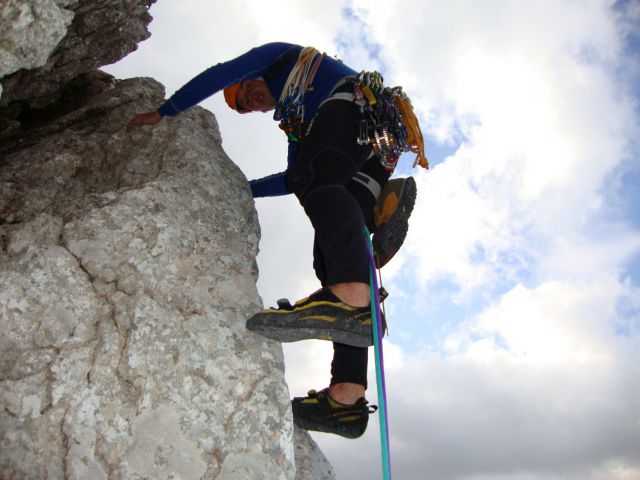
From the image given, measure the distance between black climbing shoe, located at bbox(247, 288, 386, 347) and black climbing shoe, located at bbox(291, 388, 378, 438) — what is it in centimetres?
78

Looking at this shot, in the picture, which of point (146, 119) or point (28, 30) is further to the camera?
point (146, 119)

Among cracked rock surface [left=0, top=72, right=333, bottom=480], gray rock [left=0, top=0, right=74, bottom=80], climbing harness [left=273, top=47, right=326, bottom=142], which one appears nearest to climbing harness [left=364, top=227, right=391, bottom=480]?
cracked rock surface [left=0, top=72, right=333, bottom=480]

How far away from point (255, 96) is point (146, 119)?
2.73ft

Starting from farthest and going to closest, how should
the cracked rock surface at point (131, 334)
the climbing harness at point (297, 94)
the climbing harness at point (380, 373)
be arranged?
the climbing harness at point (297, 94) < the climbing harness at point (380, 373) < the cracked rock surface at point (131, 334)

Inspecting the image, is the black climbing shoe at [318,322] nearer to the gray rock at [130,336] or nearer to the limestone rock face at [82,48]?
the gray rock at [130,336]

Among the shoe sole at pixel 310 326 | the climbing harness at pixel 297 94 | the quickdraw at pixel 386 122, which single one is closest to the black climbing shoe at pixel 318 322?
the shoe sole at pixel 310 326

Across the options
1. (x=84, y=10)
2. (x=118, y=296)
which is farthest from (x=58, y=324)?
(x=84, y=10)

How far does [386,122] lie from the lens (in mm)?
3502

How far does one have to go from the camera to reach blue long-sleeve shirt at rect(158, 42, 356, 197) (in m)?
3.62

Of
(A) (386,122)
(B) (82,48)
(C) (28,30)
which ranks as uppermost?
(B) (82,48)

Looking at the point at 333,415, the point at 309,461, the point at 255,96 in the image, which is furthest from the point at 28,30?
the point at 309,461

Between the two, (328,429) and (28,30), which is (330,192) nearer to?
(328,429)

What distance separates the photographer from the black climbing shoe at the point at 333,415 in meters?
3.43

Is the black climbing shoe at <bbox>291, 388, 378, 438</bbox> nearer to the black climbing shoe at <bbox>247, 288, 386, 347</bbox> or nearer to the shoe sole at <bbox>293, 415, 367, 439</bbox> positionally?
the shoe sole at <bbox>293, 415, 367, 439</bbox>
